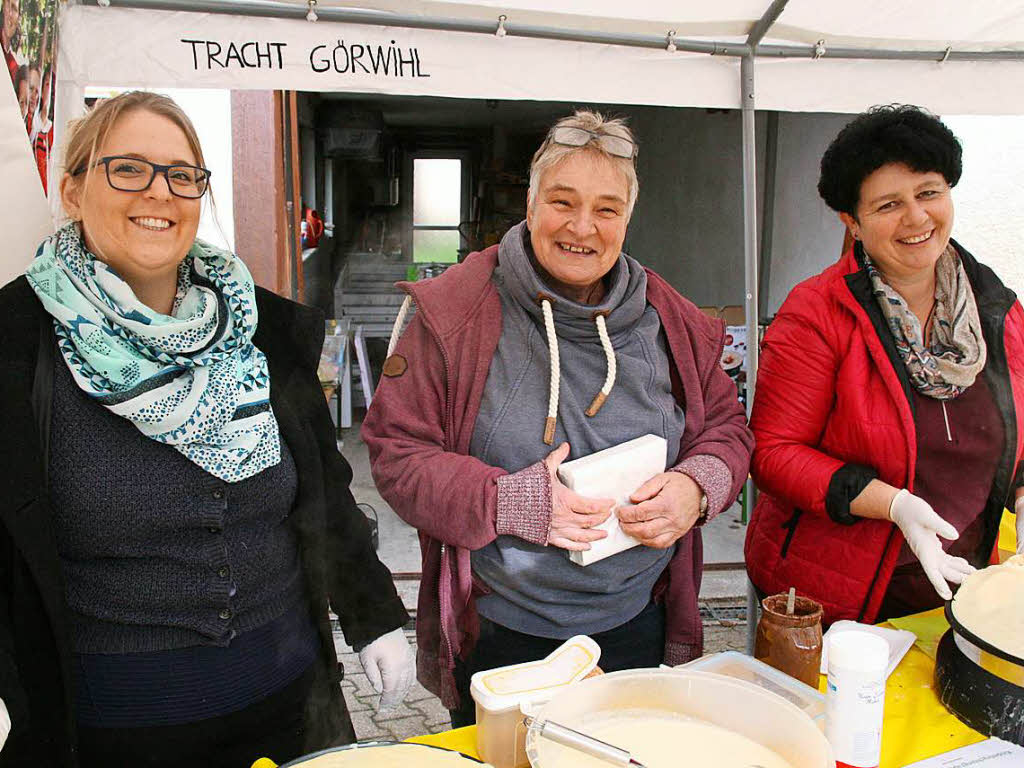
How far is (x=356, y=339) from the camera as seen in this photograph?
21.0 ft

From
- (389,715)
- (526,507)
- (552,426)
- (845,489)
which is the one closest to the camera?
(526,507)

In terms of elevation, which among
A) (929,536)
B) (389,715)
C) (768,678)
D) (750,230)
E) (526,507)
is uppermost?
(750,230)

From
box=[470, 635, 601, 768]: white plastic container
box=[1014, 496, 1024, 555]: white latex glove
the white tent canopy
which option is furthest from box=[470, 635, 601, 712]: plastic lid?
the white tent canopy

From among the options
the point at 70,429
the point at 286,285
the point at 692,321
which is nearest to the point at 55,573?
the point at 70,429

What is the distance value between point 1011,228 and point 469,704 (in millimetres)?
3854

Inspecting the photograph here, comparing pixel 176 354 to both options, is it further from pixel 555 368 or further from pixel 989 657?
pixel 989 657

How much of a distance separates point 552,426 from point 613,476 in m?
0.17

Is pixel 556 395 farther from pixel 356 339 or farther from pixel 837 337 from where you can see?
pixel 356 339

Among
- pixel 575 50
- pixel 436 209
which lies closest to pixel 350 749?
pixel 575 50

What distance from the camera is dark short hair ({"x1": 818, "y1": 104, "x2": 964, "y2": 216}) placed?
6.34 feet

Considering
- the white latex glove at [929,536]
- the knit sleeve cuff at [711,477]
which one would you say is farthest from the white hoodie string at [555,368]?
the white latex glove at [929,536]

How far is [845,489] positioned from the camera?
1.87 meters

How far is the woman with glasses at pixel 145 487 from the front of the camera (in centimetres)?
134

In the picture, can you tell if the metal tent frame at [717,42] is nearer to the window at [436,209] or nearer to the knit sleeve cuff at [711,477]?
the knit sleeve cuff at [711,477]
